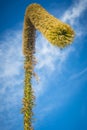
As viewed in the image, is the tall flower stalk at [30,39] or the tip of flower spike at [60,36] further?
the tall flower stalk at [30,39]

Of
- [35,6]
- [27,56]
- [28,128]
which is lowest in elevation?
[28,128]

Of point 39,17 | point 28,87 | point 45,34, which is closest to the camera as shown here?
point 45,34

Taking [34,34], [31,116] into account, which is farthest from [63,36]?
[31,116]

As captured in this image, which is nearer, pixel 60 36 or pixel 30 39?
pixel 60 36

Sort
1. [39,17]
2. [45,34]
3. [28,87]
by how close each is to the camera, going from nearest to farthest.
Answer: [45,34]
[39,17]
[28,87]

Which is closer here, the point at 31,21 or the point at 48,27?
the point at 48,27

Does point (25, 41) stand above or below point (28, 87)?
above

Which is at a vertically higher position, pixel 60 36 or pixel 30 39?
pixel 30 39

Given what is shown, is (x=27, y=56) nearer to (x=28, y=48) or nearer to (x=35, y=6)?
(x=28, y=48)

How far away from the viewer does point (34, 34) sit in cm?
414

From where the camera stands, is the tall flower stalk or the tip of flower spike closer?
the tip of flower spike

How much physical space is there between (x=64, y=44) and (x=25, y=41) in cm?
103

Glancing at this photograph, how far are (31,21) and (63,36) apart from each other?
753 mm

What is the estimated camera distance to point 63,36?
10.9 ft
